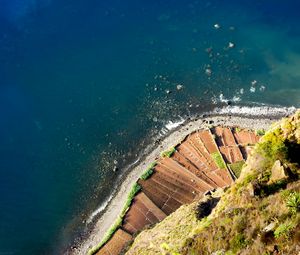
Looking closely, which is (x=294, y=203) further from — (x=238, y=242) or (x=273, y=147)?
(x=273, y=147)

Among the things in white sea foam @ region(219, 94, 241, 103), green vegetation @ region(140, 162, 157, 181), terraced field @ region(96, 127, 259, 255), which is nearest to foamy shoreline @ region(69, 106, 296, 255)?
green vegetation @ region(140, 162, 157, 181)

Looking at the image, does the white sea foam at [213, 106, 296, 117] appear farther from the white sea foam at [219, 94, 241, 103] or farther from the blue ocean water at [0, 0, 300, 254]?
the white sea foam at [219, 94, 241, 103]

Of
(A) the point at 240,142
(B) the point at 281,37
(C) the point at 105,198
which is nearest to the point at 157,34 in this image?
(B) the point at 281,37

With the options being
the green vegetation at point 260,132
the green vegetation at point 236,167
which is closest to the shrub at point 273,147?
the green vegetation at point 236,167

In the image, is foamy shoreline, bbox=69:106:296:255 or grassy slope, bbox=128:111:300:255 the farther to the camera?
foamy shoreline, bbox=69:106:296:255

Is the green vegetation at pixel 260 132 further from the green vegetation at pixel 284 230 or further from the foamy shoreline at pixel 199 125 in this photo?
the green vegetation at pixel 284 230

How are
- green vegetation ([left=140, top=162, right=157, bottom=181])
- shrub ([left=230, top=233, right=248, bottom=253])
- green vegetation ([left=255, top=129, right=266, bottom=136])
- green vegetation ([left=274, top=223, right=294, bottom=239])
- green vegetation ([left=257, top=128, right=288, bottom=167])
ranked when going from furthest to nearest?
green vegetation ([left=255, top=129, right=266, bottom=136]) → green vegetation ([left=140, top=162, right=157, bottom=181]) → green vegetation ([left=257, top=128, right=288, bottom=167]) → shrub ([left=230, top=233, right=248, bottom=253]) → green vegetation ([left=274, top=223, right=294, bottom=239])
